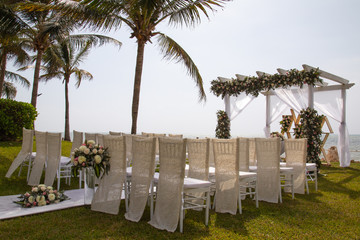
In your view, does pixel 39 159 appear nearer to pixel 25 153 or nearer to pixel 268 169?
pixel 25 153

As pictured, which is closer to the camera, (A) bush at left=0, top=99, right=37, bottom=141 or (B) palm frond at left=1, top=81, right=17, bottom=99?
(A) bush at left=0, top=99, right=37, bottom=141

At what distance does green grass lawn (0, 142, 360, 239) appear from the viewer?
3.29 metres

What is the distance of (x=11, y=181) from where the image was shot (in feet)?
19.8

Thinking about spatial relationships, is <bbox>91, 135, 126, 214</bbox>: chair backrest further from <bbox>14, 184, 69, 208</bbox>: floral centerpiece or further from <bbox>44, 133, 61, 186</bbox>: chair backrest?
<bbox>44, 133, 61, 186</bbox>: chair backrest

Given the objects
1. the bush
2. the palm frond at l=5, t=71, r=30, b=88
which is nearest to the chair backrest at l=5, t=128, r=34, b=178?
the bush

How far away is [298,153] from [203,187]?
2858 millimetres

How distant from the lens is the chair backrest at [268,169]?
507 centimetres

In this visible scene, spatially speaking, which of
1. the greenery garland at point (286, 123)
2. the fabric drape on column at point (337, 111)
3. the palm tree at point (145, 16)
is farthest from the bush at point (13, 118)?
the fabric drape on column at point (337, 111)

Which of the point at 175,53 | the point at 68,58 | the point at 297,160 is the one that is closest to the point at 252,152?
the point at 297,160

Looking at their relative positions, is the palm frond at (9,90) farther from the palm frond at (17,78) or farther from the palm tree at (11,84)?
the palm frond at (17,78)

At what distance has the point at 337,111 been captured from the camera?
10.3 metres

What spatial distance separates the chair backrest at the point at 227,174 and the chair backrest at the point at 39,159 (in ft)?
10.7

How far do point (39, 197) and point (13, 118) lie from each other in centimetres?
681

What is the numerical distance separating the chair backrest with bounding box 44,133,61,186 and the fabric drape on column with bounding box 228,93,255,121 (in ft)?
25.1
